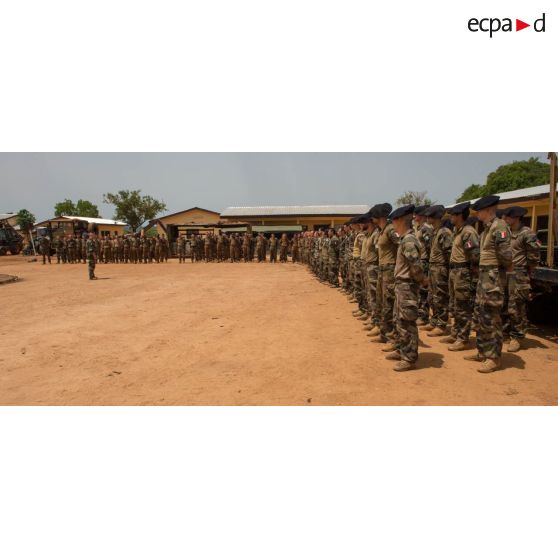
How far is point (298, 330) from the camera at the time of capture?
21.2 feet

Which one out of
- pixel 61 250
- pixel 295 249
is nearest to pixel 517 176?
pixel 295 249

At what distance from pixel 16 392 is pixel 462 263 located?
5.52m

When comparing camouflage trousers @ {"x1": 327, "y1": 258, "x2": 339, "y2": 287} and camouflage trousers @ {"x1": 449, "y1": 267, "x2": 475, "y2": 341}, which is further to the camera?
camouflage trousers @ {"x1": 327, "y1": 258, "x2": 339, "y2": 287}

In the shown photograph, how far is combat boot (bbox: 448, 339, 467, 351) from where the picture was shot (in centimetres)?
523

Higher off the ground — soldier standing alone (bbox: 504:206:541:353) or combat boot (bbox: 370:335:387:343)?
soldier standing alone (bbox: 504:206:541:353)

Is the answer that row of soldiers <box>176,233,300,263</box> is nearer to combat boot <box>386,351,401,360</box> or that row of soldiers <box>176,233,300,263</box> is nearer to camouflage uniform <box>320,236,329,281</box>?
camouflage uniform <box>320,236,329,281</box>

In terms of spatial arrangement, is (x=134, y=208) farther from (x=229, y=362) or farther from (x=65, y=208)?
(x=229, y=362)

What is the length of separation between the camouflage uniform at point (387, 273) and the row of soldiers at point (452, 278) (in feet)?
0.04

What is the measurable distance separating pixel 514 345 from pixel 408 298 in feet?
6.57

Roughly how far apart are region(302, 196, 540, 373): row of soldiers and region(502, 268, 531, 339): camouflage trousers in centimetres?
1

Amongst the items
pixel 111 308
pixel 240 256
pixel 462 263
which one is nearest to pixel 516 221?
pixel 462 263

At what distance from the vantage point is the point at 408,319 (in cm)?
450

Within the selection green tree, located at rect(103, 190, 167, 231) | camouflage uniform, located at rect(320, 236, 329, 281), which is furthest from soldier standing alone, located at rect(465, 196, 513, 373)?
green tree, located at rect(103, 190, 167, 231)

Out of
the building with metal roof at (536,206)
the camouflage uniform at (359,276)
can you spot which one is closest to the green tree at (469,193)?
the building with metal roof at (536,206)
